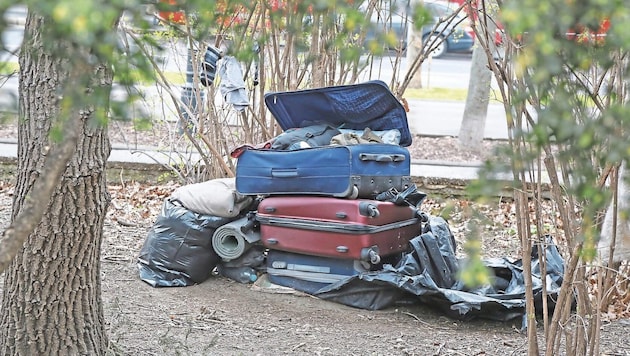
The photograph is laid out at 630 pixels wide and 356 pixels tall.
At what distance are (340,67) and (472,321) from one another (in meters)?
2.15

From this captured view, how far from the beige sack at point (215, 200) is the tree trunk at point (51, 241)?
188cm

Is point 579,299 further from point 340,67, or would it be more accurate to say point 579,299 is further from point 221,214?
point 340,67

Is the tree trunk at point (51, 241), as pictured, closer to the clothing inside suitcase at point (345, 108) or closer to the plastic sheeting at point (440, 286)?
the plastic sheeting at point (440, 286)

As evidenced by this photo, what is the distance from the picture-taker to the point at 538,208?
3215 millimetres

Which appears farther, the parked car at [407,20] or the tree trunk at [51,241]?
the tree trunk at [51,241]

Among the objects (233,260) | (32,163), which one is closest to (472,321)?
(233,260)

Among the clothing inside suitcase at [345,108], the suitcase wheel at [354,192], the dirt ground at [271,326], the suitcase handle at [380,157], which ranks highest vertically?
the clothing inside suitcase at [345,108]

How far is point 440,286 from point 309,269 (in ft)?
2.47

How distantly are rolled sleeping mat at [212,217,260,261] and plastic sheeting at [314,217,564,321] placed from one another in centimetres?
54

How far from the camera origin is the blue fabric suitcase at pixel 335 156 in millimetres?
4832

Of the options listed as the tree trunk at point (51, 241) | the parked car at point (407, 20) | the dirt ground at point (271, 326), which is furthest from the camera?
the dirt ground at point (271, 326)

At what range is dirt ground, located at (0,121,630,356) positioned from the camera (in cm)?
411

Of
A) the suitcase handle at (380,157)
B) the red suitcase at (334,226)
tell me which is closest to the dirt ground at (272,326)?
the red suitcase at (334,226)

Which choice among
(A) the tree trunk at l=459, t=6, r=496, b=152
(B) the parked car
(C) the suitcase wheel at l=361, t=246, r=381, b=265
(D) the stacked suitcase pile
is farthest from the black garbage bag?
(A) the tree trunk at l=459, t=6, r=496, b=152
